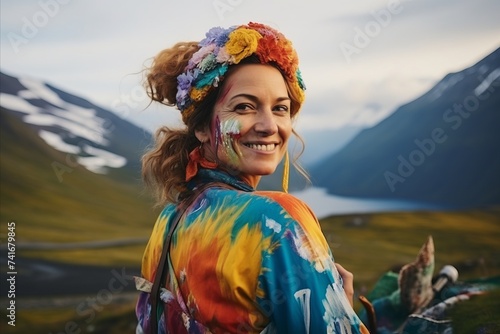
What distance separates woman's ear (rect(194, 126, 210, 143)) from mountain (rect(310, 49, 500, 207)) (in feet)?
13.1

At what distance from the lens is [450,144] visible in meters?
5.78

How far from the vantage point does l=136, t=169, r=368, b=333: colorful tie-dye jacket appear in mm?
1510

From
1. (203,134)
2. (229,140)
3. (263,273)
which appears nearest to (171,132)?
(203,134)

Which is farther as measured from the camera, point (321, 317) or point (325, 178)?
point (325, 178)

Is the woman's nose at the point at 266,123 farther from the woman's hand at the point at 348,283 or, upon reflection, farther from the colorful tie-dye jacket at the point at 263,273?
the woman's hand at the point at 348,283

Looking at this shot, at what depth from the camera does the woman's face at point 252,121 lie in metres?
1.79

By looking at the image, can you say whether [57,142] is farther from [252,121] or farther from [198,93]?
[252,121]

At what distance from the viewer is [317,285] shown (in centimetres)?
151

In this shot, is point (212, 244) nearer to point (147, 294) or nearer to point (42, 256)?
point (147, 294)

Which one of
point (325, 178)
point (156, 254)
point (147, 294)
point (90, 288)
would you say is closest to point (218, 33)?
point (156, 254)

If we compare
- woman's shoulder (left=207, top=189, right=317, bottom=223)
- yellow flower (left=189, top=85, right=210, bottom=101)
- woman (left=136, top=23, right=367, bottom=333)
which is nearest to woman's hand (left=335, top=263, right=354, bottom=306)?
woman (left=136, top=23, right=367, bottom=333)

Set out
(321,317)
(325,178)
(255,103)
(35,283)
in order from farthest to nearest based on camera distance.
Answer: (325,178), (35,283), (255,103), (321,317)

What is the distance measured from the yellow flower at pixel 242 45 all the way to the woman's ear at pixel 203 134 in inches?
8.8

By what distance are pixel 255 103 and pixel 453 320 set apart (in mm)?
2599
